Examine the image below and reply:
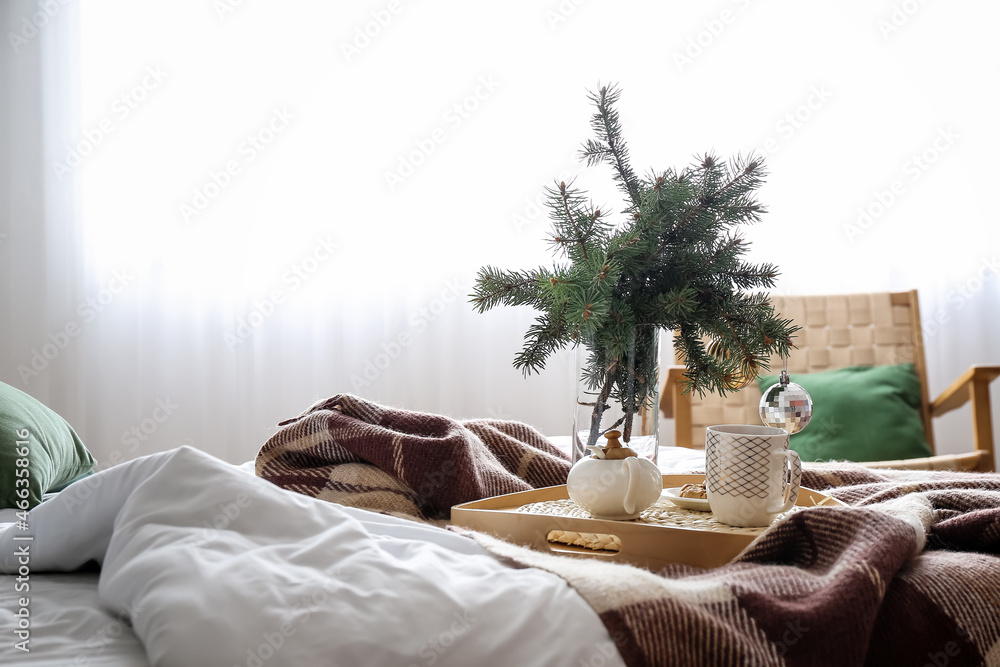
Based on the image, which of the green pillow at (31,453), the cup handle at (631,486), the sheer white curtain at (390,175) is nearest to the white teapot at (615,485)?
the cup handle at (631,486)

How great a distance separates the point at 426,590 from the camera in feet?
1.70

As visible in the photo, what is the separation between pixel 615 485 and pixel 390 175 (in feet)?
6.97

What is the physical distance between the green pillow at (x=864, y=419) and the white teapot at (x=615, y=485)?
150 centimetres

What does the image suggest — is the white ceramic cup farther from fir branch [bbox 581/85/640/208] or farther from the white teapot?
fir branch [bbox 581/85/640/208]

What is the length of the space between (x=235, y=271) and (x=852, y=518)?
2366 millimetres

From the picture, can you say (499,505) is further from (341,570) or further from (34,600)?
(34,600)

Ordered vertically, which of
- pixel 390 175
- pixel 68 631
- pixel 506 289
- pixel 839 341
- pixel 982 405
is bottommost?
pixel 68 631

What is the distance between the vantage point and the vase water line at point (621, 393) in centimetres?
86

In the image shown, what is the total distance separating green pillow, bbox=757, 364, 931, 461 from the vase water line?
141cm

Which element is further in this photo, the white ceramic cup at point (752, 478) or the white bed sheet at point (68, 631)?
the white ceramic cup at point (752, 478)

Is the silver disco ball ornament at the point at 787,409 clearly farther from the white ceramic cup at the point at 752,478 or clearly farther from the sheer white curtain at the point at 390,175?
the sheer white curtain at the point at 390,175

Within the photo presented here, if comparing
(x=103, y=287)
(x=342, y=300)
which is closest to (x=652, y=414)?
(x=342, y=300)

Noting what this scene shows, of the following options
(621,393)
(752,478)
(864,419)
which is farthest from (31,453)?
(864,419)

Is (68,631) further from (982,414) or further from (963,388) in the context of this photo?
(963,388)
